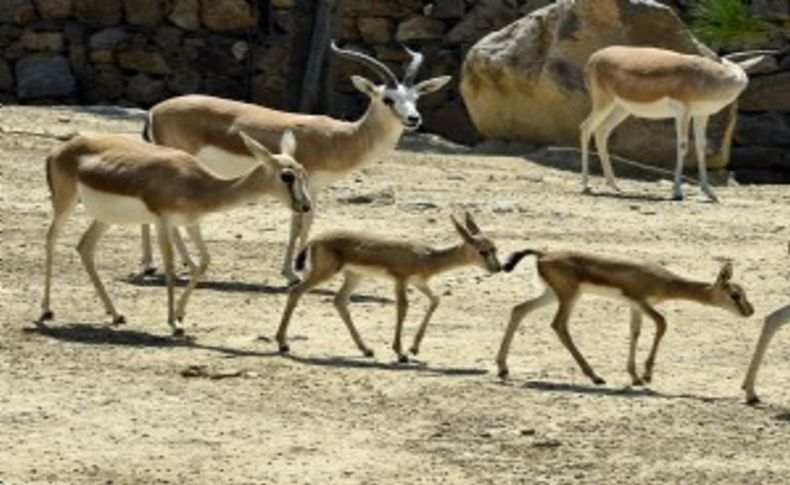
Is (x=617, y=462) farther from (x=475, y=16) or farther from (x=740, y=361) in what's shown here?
(x=475, y=16)

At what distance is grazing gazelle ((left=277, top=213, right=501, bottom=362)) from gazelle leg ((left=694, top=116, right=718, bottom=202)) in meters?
7.23

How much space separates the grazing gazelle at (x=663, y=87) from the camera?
19516 millimetres

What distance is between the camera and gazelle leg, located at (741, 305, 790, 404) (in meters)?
11.4

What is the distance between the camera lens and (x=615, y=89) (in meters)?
19.6

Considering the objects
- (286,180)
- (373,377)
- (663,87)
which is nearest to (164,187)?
(286,180)

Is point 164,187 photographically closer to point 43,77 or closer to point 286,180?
point 286,180

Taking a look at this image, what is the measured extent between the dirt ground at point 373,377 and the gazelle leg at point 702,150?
1.89 m

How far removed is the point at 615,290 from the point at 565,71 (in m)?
9.91

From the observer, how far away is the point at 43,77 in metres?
24.8

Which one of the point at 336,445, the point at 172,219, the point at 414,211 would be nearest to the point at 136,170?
the point at 172,219

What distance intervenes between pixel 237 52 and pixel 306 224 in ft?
34.0

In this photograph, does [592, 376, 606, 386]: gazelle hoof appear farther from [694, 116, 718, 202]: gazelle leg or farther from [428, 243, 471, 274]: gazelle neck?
[694, 116, 718, 202]: gazelle leg

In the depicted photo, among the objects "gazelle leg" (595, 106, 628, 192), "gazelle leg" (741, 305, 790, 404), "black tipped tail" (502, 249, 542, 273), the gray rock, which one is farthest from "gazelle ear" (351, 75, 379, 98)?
the gray rock

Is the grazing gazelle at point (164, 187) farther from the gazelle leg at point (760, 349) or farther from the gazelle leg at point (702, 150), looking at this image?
the gazelle leg at point (702, 150)
